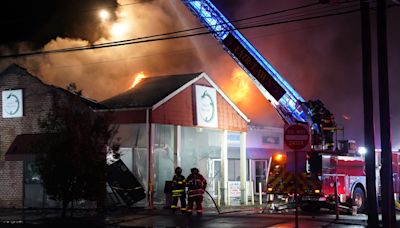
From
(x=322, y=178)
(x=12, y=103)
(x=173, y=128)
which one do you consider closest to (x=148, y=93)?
(x=173, y=128)

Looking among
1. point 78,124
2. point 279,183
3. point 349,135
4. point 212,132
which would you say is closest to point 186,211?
point 279,183

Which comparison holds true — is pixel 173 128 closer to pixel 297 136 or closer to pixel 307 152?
pixel 307 152

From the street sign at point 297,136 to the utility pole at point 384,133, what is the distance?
2.28m

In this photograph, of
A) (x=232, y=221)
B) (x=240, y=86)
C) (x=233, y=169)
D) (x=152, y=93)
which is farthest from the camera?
(x=240, y=86)

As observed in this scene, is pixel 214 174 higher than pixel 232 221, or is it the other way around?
pixel 214 174

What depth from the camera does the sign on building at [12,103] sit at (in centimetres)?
2170

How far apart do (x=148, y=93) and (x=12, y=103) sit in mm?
5364

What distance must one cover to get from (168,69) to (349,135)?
1136 cm

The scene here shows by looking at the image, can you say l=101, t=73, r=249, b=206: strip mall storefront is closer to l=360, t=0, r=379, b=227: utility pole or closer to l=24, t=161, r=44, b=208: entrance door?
l=24, t=161, r=44, b=208: entrance door

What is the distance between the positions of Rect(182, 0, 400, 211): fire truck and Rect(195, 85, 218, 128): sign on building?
7.99ft

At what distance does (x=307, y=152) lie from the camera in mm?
17891

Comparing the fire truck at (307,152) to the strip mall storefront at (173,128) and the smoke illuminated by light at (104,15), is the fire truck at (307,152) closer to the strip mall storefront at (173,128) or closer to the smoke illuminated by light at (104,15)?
the strip mall storefront at (173,128)

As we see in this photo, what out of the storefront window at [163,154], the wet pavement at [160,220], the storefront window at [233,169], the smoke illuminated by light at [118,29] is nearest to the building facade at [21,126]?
the wet pavement at [160,220]

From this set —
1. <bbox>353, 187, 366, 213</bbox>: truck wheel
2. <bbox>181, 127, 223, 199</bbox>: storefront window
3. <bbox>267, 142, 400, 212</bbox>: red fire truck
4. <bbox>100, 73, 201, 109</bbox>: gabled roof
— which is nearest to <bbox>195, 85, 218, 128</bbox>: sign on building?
<bbox>100, 73, 201, 109</bbox>: gabled roof
